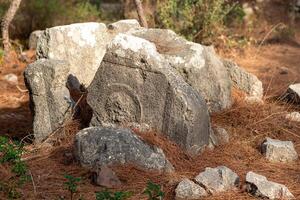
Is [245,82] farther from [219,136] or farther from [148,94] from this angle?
[148,94]

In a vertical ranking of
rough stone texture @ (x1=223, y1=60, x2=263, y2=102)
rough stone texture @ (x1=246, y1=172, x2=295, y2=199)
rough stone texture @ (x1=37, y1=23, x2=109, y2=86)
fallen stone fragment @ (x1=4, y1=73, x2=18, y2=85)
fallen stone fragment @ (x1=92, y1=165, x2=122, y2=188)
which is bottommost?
rough stone texture @ (x1=246, y1=172, x2=295, y2=199)

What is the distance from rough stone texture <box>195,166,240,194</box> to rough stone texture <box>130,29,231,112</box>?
150 centimetres

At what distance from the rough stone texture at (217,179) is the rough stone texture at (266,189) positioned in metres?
0.12

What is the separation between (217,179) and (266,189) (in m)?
0.37

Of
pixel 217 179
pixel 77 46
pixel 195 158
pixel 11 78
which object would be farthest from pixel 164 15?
pixel 217 179

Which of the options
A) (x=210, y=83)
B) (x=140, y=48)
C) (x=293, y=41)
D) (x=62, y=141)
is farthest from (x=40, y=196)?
(x=293, y=41)

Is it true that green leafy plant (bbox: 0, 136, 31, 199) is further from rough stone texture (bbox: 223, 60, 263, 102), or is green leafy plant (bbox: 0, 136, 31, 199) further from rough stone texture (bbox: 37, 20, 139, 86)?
rough stone texture (bbox: 223, 60, 263, 102)

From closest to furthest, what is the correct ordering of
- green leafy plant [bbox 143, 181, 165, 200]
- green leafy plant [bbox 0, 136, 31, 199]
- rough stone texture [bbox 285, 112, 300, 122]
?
green leafy plant [bbox 143, 181, 165, 200] < green leafy plant [bbox 0, 136, 31, 199] < rough stone texture [bbox 285, 112, 300, 122]

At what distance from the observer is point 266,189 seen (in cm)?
424

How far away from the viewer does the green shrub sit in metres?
9.53

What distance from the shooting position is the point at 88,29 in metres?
6.47

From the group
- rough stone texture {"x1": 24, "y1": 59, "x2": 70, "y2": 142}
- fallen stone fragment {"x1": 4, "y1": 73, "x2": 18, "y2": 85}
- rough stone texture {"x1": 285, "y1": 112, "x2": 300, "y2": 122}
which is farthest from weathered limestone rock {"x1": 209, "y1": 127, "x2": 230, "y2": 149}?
fallen stone fragment {"x1": 4, "y1": 73, "x2": 18, "y2": 85}

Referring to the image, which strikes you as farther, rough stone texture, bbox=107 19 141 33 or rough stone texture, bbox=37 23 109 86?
rough stone texture, bbox=107 19 141 33

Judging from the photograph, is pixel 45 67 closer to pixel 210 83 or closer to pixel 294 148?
pixel 210 83
